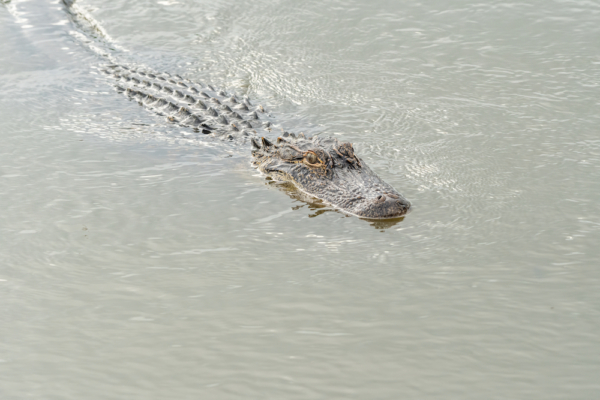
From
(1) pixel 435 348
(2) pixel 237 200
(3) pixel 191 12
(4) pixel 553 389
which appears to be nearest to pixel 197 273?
(2) pixel 237 200

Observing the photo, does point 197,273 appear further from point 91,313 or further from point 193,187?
point 193,187

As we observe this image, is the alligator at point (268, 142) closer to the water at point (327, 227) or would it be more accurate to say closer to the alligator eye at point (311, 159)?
the alligator eye at point (311, 159)

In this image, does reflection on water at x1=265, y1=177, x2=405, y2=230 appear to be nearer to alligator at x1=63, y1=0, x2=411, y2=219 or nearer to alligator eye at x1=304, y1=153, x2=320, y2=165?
alligator at x1=63, y1=0, x2=411, y2=219

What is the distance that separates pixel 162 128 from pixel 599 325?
532cm

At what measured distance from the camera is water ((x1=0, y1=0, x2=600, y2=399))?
3582mm

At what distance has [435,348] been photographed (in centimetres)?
365

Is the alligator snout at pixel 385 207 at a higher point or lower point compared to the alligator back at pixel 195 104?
lower

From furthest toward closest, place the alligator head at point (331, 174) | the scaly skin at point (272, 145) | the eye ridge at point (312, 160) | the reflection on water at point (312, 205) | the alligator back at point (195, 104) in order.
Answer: the alligator back at point (195, 104), the eye ridge at point (312, 160), the scaly skin at point (272, 145), the alligator head at point (331, 174), the reflection on water at point (312, 205)

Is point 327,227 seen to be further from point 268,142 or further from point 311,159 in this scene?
point 268,142

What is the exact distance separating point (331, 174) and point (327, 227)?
0.89 m

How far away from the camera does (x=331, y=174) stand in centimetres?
602

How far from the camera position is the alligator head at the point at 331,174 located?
5.35 meters

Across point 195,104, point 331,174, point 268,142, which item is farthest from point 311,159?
point 195,104

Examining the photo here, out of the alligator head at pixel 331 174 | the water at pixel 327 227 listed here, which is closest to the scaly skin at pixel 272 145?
the alligator head at pixel 331 174
